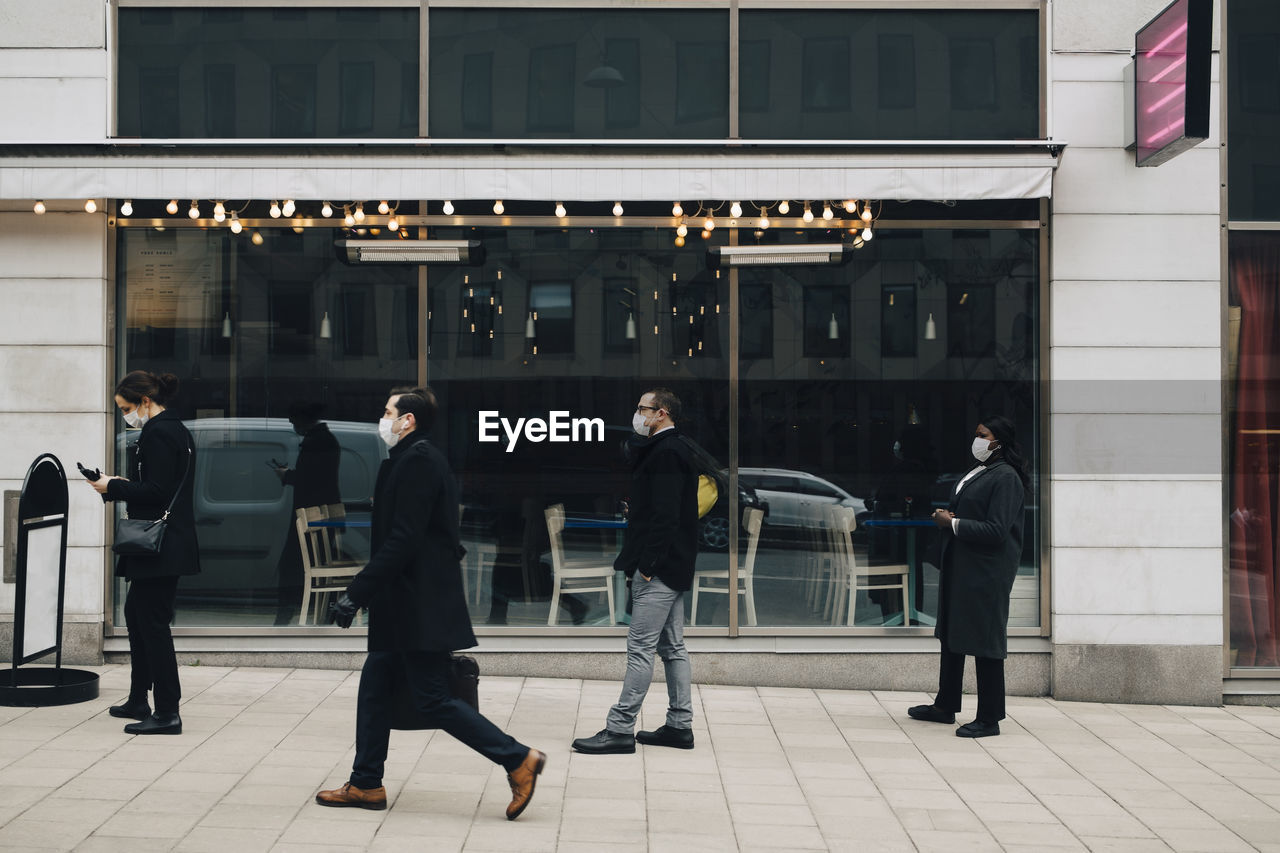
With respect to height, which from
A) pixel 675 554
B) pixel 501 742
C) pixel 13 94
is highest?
pixel 13 94

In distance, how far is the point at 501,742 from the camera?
5.32m

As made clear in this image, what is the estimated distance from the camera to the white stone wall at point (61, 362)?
8.62 metres

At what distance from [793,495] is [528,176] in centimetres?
289

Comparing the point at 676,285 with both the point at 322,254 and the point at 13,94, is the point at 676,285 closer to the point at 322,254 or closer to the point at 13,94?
the point at 322,254

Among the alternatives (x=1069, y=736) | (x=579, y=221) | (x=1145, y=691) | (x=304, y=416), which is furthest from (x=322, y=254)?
(x=1145, y=691)

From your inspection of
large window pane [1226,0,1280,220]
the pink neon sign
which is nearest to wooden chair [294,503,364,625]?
the pink neon sign

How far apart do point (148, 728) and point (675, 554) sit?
2.98m

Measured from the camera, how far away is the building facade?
8.59 meters

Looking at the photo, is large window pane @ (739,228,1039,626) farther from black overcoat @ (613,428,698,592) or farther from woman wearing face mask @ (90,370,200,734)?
woman wearing face mask @ (90,370,200,734)

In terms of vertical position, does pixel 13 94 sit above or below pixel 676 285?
above

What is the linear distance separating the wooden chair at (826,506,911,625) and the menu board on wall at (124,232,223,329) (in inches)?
186

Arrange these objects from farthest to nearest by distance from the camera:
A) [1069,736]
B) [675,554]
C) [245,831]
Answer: [1069,736], [675,554], [245,831]

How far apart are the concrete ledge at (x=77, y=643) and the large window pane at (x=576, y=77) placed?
14.0 feet

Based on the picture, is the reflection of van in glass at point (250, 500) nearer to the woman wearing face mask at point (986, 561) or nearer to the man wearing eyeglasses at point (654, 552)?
the man wearing eyeglasses at point (654, 552)
